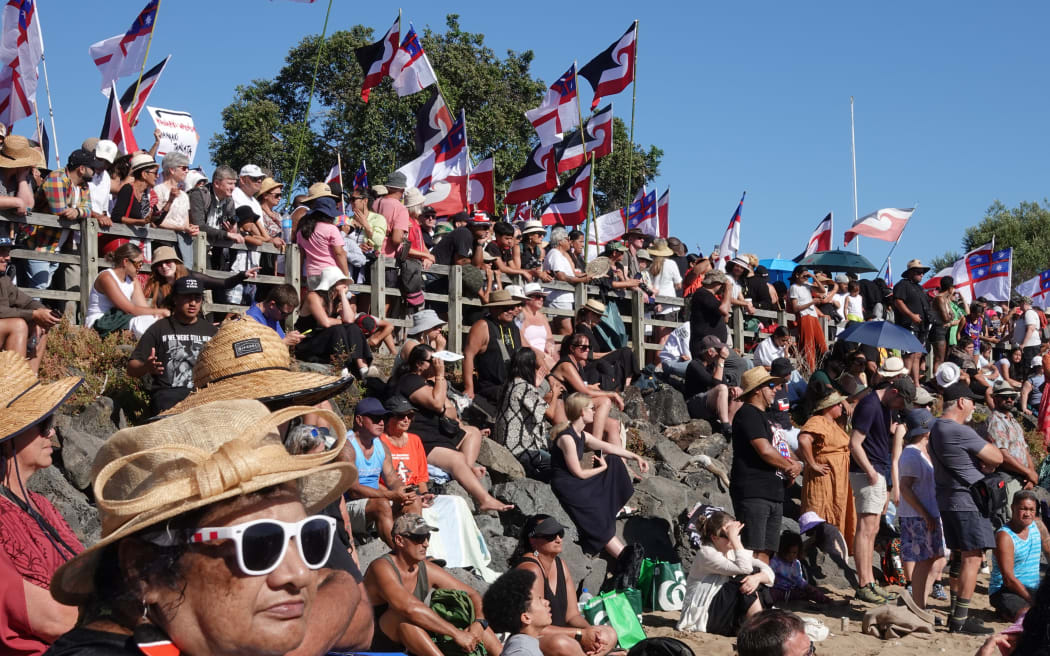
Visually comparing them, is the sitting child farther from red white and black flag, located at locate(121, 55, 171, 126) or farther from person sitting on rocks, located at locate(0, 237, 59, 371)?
red white and black flag, located at locate(121, 55, 171, 126)

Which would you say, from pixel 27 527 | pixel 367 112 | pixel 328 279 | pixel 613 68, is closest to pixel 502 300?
pixel 328 279

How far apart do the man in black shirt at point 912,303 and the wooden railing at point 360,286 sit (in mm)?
2040

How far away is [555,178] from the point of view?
58.3ft

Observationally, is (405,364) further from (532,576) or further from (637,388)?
(637,388)

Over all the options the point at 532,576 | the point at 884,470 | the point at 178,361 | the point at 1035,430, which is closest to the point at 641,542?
the point at 884,470

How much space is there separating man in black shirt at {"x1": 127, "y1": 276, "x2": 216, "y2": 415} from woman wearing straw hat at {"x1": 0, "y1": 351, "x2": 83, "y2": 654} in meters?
4.47

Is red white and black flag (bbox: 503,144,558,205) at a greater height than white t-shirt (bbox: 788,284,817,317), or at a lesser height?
greater

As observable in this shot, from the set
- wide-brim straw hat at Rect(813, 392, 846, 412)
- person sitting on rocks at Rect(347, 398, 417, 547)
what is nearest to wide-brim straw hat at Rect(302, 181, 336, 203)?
person sitting on rocks at Rect(347, 398, 417, 547)

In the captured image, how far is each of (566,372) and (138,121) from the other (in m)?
6.90

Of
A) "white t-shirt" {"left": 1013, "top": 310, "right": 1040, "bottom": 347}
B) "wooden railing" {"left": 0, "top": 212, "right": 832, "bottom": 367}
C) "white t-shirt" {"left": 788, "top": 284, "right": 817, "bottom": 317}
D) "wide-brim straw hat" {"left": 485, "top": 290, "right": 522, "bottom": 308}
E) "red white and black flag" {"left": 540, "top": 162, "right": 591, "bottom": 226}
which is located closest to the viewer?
"wooden railing" {"left": 0, "top": 212, "right": 832, "bottom": 367}

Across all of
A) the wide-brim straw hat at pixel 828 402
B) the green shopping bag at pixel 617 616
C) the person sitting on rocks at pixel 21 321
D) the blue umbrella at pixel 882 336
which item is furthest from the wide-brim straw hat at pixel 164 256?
the blue umbrella at pixel 882 336

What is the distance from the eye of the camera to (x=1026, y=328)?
74.1 ft

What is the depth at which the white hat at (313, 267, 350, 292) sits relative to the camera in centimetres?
1147

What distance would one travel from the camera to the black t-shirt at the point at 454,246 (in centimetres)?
1414
